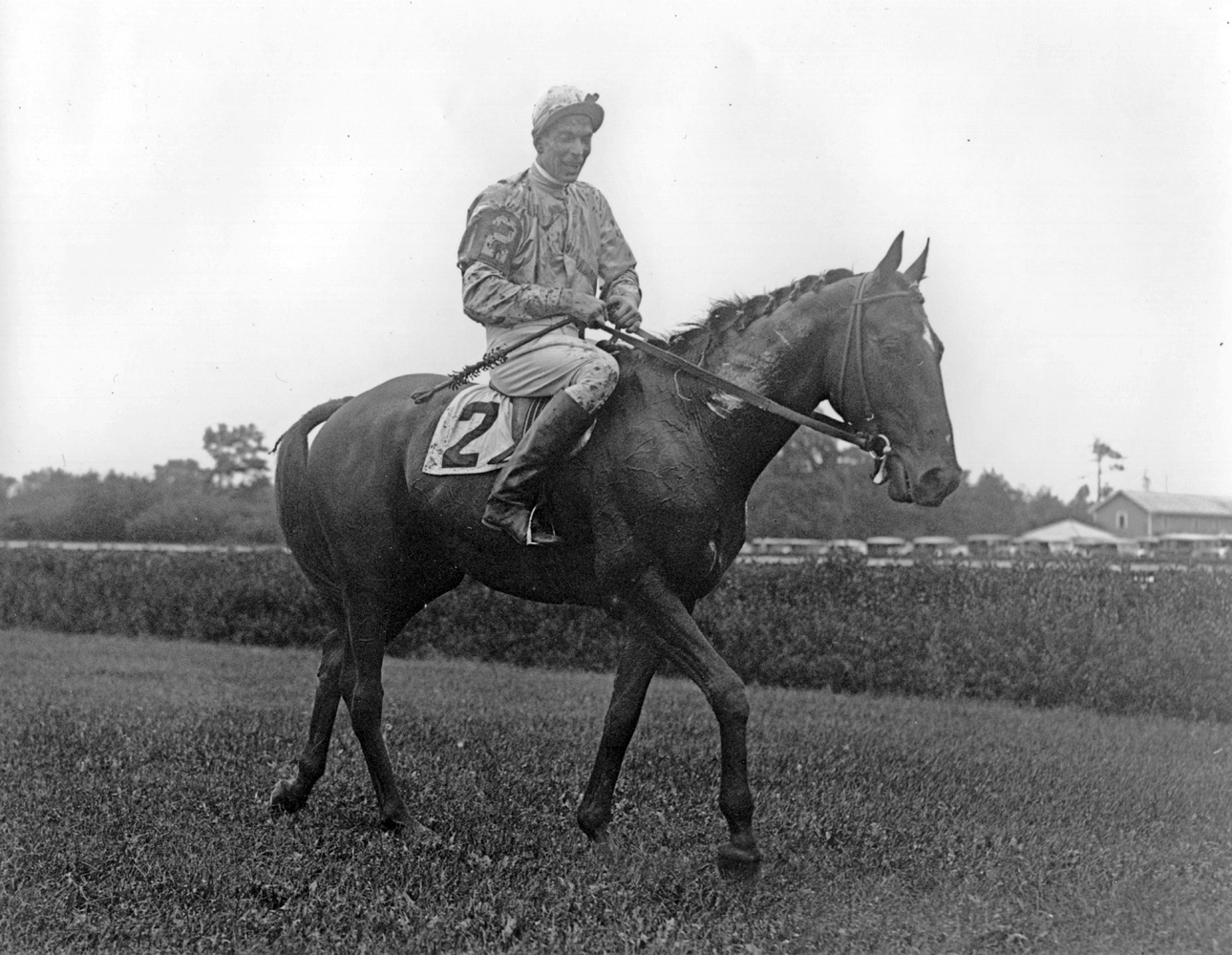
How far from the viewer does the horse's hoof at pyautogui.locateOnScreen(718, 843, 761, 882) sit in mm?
4590

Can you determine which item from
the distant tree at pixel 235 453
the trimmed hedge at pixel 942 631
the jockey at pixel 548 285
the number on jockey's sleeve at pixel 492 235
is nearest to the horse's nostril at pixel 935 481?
the jockey at pixel 548 285

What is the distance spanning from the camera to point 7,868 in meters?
4.82

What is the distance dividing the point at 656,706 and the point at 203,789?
498 cm

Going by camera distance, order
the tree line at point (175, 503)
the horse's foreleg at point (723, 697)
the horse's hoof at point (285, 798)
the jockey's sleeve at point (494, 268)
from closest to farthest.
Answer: the horse's foreleg at point (723, 697)
the jockey's sleeve at point (494, 268)
the horse's hoof at point (285, 798)
the tree line at point (175, 503)

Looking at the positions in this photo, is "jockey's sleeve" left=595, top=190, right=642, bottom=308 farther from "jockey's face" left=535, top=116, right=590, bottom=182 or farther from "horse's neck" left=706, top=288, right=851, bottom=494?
"horse's neck" left=706, top=288, right=851, bottom=494

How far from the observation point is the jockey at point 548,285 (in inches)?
188

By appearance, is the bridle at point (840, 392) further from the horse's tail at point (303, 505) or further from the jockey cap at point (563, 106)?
the horse's tail at point (303, 505)

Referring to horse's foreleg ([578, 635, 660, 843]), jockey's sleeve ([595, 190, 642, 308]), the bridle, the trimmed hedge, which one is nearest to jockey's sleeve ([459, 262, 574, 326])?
the bridle

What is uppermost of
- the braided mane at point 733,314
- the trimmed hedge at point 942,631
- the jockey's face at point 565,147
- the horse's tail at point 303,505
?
the jockey's face at point 565,147

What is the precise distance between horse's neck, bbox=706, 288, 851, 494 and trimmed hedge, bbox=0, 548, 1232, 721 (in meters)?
8.63

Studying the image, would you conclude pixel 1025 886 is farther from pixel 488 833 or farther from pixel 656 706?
pixel 656 706

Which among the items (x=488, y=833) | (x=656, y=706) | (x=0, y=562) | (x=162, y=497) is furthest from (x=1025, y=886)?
(x=162, y=497)

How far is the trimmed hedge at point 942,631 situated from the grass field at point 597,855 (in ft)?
5.68

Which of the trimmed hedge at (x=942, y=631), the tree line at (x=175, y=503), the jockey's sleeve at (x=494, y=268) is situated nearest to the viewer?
the jockey's sleeve at (x=494, y=268)
